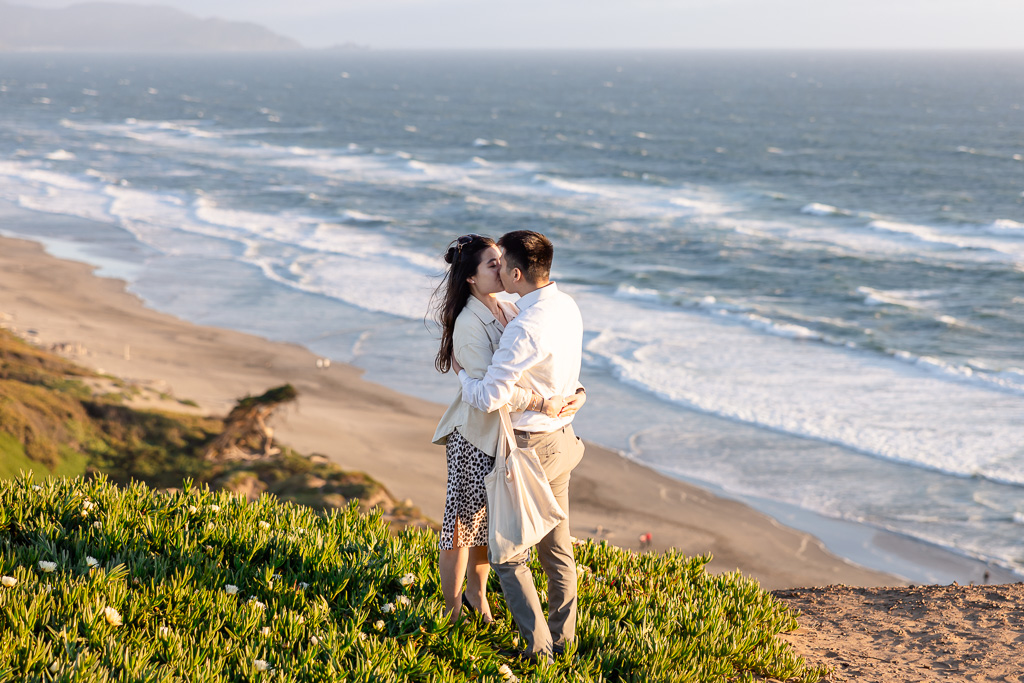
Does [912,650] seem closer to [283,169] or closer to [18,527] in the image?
[18,527]

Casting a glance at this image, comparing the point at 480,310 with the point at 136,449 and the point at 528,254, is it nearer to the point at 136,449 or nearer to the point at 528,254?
the point at 528,254

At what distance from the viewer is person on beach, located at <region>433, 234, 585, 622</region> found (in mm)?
3736

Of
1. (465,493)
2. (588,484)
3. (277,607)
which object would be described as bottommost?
(588,484)

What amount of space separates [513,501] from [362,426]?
11.9 m

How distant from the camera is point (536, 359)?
363 centimetres

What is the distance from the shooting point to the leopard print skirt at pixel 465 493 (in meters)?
3.83

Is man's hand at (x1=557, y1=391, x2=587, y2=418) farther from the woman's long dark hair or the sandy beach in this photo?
the sandy beach

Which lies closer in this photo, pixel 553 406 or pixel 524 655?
pixel 553 406

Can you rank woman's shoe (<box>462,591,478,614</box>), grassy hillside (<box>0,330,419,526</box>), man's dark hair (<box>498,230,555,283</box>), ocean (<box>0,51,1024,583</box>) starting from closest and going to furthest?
man's dark hair (<box>498,230,555,283</box>) < woman's shoe (<box>462,591,478,614</box>) < grassy hillside (<box>0,330,419,526</box>) < ocean (<box>0,51,1024,583</box>)

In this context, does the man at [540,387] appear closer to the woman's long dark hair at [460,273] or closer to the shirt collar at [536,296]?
the shirt collar at [536,296]

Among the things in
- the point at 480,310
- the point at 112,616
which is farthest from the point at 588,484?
the point at 112,616

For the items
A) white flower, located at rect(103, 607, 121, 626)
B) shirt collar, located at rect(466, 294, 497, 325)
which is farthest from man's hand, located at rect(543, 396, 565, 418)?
white flower, located at rect(103, 607, 121, 626)

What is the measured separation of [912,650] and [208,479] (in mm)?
8465

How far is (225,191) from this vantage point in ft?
139
